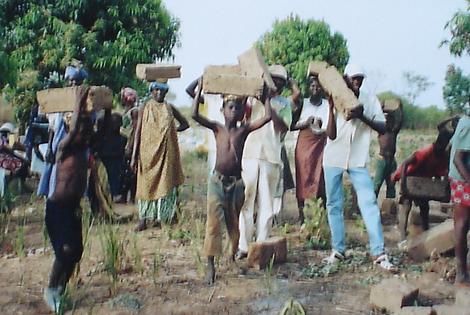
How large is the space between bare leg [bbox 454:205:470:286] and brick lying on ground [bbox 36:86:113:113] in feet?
8.98

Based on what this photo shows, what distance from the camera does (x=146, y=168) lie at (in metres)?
6.72

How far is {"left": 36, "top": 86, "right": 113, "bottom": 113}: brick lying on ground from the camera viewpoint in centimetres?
429

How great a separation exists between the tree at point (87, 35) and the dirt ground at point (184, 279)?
4365mm

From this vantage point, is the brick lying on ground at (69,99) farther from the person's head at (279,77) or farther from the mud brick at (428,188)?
the mud brick at (428,188)

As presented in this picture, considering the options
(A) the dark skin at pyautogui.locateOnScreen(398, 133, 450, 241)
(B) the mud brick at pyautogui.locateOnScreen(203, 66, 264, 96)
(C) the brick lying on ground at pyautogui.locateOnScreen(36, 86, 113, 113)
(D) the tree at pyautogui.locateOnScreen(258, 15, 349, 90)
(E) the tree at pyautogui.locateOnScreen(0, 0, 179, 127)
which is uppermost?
(D) the tree at pyautogui.locateOnScreen(258, 15, 349, 90)

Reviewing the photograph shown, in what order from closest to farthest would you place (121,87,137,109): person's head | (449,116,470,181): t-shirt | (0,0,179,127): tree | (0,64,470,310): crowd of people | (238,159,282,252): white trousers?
(0,64,470,310): crowd of people → (449,116,470,181): t-shirt → (238,159,282,252): white trousers → (121,87,137,109): person's head → (0,0,179,127): tree

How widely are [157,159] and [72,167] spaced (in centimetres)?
243

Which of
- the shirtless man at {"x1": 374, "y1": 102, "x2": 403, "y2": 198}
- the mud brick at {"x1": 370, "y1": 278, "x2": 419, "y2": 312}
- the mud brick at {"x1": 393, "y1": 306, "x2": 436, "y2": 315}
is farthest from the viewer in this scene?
the shirtless man at {"x1": 374, "y1": 102, "x2": 403, "y2": 198}

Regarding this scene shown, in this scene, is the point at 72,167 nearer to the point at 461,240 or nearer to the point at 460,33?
the point at 461,240

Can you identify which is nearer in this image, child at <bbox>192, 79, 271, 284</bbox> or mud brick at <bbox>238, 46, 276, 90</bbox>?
child at <bbox>192, 79, 271, 284</bbox>

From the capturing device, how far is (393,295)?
13.9 ft

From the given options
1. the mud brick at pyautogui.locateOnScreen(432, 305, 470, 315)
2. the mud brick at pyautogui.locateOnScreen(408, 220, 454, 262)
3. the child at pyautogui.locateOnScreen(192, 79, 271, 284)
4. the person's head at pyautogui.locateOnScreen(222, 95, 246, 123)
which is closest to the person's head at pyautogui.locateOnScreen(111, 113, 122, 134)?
the child at pyautogui.locateOnScreen(192, 79, 271, 284)

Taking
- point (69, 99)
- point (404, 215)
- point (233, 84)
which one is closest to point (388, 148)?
point (404, 215)

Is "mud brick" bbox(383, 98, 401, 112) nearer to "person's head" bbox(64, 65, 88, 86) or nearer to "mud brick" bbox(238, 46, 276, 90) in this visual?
"mud brick" bbox(238, 46, 276, 90)
